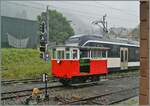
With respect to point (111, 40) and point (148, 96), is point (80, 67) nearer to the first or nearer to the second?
→ point (111, 40)

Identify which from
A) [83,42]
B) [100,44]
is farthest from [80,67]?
[100,44]

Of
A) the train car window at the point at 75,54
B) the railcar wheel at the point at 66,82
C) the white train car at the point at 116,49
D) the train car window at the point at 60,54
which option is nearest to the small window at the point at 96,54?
the train car window at the point at 75,54

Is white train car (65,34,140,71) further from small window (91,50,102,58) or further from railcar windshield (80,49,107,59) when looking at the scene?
small window (91,50,102,58)

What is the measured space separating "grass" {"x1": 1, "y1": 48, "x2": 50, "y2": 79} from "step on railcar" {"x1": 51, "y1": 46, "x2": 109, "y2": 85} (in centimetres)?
655

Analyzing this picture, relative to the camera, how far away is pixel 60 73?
50.9 ft

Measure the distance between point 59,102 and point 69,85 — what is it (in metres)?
4.61

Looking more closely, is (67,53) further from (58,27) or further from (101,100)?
(58,27)

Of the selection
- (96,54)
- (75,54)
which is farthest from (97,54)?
(75,54)

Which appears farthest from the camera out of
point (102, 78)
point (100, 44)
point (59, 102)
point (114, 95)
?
point (100, 44)

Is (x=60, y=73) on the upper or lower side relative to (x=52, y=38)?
lower

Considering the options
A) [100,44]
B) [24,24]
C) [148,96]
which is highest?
[24,24]

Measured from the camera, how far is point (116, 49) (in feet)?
75.2

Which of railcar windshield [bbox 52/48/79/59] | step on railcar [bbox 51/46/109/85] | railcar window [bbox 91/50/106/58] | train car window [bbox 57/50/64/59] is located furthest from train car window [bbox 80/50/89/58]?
train car window [bbox 57/50/64/59]

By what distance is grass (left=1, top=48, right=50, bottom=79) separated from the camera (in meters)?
22.3
